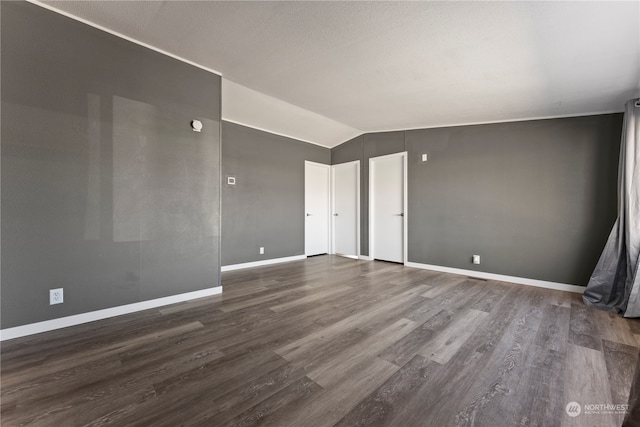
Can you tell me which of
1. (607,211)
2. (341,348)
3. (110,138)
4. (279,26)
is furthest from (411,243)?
(110,138)

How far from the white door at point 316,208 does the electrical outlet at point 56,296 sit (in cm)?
388

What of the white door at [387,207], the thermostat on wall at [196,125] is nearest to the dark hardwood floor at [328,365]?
the thermostat on wall at [196,125]

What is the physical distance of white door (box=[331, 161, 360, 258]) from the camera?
18.4 feet

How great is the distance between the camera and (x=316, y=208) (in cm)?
588

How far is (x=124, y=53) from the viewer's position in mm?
2535

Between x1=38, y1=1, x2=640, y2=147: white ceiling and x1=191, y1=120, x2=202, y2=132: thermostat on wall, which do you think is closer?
x1=38, y1=1, x2=640, y2=147: white ceiling

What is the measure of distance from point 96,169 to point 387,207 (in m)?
4.38

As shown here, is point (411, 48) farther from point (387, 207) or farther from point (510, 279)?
point (510, 279)

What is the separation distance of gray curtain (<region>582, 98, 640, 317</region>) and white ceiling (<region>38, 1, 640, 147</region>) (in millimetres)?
457

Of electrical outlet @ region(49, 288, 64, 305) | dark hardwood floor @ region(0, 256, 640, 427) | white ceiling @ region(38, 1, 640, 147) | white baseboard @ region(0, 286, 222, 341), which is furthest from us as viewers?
electrical outlet @ region(49, 288, 64, 305)

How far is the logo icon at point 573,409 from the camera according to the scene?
1364 mm

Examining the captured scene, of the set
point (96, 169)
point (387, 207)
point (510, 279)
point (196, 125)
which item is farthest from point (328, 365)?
point (387, 207)

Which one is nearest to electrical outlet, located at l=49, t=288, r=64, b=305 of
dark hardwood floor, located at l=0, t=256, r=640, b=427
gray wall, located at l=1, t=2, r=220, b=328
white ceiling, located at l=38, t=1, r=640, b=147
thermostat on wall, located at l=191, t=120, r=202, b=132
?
gray wall, located at l=1, t=2, r=220, b=328

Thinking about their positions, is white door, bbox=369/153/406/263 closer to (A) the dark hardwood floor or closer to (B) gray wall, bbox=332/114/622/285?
(B) gray wall, bbox=332/114/622/285
